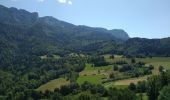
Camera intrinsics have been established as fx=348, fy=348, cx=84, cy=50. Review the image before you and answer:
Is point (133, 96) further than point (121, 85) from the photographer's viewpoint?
No

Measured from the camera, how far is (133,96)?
132875mm

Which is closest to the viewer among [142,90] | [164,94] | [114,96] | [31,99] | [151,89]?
[164,94]

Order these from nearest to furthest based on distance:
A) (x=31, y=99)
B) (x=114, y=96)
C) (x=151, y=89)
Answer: (x=151, y=89) → (x=114, y=96) → (x=31, y=99)

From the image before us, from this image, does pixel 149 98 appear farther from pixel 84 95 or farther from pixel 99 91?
pixel 99 91

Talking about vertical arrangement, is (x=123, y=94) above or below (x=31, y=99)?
above

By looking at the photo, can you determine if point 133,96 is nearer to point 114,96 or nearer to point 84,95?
point 114,96

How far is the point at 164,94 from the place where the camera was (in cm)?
11231

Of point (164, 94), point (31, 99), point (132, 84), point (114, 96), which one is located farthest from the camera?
point (31, 99)

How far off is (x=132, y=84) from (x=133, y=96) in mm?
48017

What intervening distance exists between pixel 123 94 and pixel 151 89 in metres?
11.5

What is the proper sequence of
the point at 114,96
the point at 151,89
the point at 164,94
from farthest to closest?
the point at 114,96
the point at 151,89
the point at 164,94

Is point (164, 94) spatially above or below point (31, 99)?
above

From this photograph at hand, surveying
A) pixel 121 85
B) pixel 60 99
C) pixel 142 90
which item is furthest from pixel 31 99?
pixel 142 90

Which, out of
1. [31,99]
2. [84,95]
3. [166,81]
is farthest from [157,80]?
[31,99]
